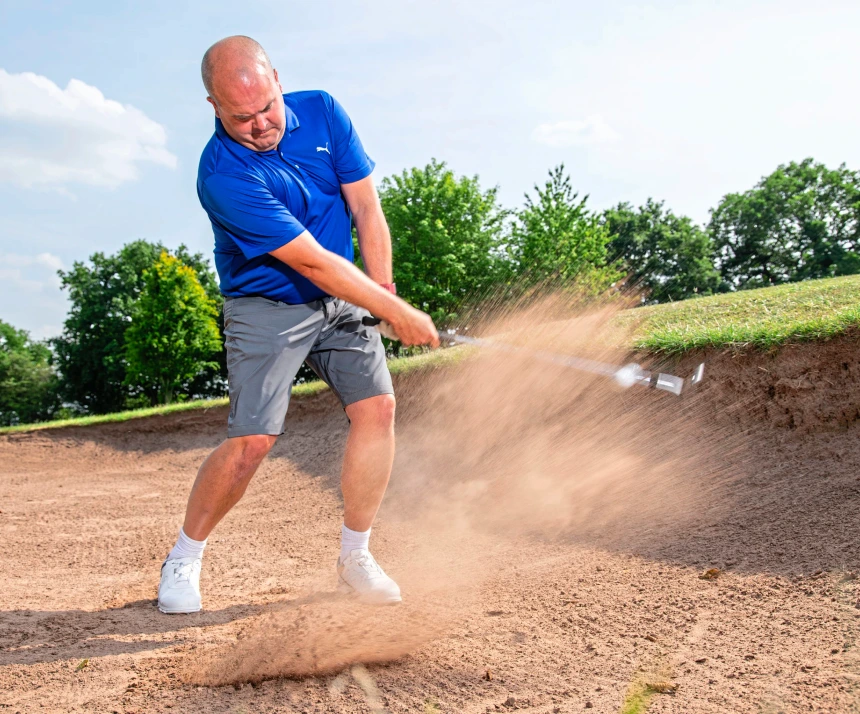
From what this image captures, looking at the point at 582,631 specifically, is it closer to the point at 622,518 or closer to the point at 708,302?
the point at 622,518

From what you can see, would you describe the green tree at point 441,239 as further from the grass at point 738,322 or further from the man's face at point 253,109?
the man's face at point 253,109

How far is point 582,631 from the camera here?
2.79 meters

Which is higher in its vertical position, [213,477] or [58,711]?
[213,477]

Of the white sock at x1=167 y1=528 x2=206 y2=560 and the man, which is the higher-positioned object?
the man

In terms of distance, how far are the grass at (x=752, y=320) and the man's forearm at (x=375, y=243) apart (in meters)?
3.05

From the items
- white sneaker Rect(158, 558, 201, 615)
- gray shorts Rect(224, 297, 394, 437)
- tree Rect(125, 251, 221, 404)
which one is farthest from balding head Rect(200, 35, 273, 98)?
tree Rect(125, 251, 221, 404)

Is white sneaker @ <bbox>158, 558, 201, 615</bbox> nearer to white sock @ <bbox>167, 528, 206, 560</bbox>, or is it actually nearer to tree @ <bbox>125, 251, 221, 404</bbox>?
white sock @ <bbox>167, 528, 206, 560</bbox>

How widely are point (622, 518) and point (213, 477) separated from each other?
2.48 meters

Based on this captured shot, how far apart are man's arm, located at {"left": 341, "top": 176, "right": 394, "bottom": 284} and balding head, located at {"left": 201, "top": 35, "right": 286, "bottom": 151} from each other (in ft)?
1.84

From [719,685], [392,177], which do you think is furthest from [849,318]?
[392,177]

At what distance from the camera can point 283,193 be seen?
3.10 m

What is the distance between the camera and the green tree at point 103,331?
4269 cm

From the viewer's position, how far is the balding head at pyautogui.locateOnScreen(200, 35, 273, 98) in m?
2.81

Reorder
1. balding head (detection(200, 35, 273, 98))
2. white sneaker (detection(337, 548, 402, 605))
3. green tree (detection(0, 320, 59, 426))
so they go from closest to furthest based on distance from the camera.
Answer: balding head (detection(200, 35, 273, 98)) → white sneaker (detection(337, 548, 402, 605)) → green tree (detection(0, 320, 59, 426))
